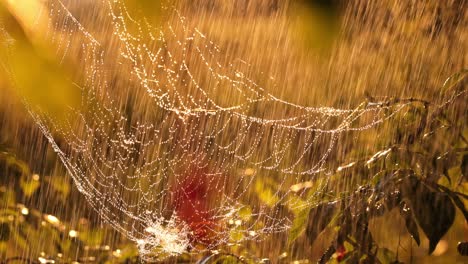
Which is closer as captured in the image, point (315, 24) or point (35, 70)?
point (315, 24)

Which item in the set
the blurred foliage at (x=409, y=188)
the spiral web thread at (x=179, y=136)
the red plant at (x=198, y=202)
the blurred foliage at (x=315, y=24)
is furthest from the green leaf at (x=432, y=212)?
the spiral web thread at (x=179, y=136)

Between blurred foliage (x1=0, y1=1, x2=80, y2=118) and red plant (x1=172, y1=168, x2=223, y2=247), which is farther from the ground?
blurred foliage (x1=0, y1=1, x2=80, y2=118)

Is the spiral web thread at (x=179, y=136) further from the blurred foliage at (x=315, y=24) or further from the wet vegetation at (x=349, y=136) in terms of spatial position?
the blurred foliage at (x=315, y=24)

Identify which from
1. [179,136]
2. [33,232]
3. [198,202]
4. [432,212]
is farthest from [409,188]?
[179,136]

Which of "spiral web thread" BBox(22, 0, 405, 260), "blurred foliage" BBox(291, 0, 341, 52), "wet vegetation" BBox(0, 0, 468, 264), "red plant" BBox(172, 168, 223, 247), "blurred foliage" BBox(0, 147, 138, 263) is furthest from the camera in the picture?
"spiral web thread" BBox(22, 0, 405, 260)

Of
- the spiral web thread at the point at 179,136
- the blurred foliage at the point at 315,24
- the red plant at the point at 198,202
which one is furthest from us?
the spiral web thread at the point at 179,136

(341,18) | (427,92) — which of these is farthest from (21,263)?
(341,18)

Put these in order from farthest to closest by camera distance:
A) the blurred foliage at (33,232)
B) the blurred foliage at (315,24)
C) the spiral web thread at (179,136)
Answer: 1. the spiral web thread at (179,136)
2. the blurred foliage at (33,232)
3. the blurred foliage at (315,24)

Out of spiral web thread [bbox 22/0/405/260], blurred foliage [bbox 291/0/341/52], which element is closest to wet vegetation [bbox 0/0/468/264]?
blurred foliage [bbox 291/0/341/52]

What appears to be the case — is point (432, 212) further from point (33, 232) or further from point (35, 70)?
point (33, 232)

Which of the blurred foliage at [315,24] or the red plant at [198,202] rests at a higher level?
the blurred foliage at [315,24]

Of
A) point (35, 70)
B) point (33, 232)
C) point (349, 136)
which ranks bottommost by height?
point (33, 232)

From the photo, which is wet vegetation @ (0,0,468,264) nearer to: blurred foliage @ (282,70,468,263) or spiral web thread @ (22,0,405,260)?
blurred foliage @ (282,70,468,263)
